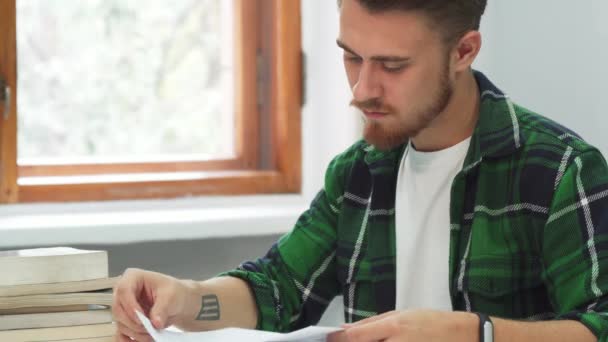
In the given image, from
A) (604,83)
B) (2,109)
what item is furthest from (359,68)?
(2,109)

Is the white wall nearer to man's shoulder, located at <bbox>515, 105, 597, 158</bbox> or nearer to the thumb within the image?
man's shoulder, located at <bbox>515, 105, 597, 158</bbox>

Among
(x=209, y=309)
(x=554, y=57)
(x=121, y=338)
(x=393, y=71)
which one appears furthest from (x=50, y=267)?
(x=554, y=57)

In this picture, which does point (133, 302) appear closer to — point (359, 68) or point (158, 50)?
point (359, 68)

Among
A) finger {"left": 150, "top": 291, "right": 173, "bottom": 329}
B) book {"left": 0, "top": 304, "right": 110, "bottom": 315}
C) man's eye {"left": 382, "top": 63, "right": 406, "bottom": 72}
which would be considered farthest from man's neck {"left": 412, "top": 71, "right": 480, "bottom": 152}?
book {"left": 0, "top": 304, "right": 110, "bottom": 315}

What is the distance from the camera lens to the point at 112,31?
2.14 meters

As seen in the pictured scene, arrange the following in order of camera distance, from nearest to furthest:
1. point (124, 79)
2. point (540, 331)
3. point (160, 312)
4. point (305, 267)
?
point (540, 331) → point (160, 312) → point (305, 267) → point (124, 79)

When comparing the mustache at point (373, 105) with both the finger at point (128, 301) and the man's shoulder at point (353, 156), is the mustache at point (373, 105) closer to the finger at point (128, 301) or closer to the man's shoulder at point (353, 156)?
the man's shoulder at point (353, 156)

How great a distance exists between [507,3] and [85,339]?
1.21 metres

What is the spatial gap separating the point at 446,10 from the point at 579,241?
383mm

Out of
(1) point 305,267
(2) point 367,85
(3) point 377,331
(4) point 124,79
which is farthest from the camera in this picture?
(4) point 124,79

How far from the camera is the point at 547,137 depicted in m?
1.35

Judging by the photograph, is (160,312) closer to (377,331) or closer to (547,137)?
(377,331)

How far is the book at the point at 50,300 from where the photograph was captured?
3.92 feet

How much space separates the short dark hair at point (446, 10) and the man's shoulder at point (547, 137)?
151mm
